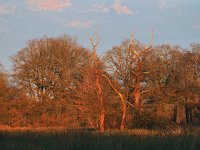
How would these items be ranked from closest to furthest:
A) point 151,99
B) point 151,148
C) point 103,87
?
point 151,148 < point 103,87 < point 151,99

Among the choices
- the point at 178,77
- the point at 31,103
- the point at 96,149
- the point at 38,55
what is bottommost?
the point at 96,149

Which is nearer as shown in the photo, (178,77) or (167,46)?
(178,77)

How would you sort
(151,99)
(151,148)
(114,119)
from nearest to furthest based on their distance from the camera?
(151,148)
(114,119)
(151,99)

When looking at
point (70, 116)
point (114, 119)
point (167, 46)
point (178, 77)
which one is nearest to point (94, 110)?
point (114, 119)

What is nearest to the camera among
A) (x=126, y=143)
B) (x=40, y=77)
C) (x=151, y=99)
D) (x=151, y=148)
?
(x=151, y=148)

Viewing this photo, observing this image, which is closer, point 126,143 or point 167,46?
point 126,143

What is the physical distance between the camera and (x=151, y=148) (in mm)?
8836

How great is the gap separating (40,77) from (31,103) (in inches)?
142

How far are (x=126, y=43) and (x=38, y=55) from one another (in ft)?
37.8

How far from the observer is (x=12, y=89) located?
42.4 meters

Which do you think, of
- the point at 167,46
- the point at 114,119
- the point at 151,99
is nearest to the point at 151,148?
the point at 114,119

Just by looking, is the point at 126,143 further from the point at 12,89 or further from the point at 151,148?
the point at 12,89

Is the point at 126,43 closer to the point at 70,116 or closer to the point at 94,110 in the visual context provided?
the point at 70,116

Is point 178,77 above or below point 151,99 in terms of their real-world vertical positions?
above
